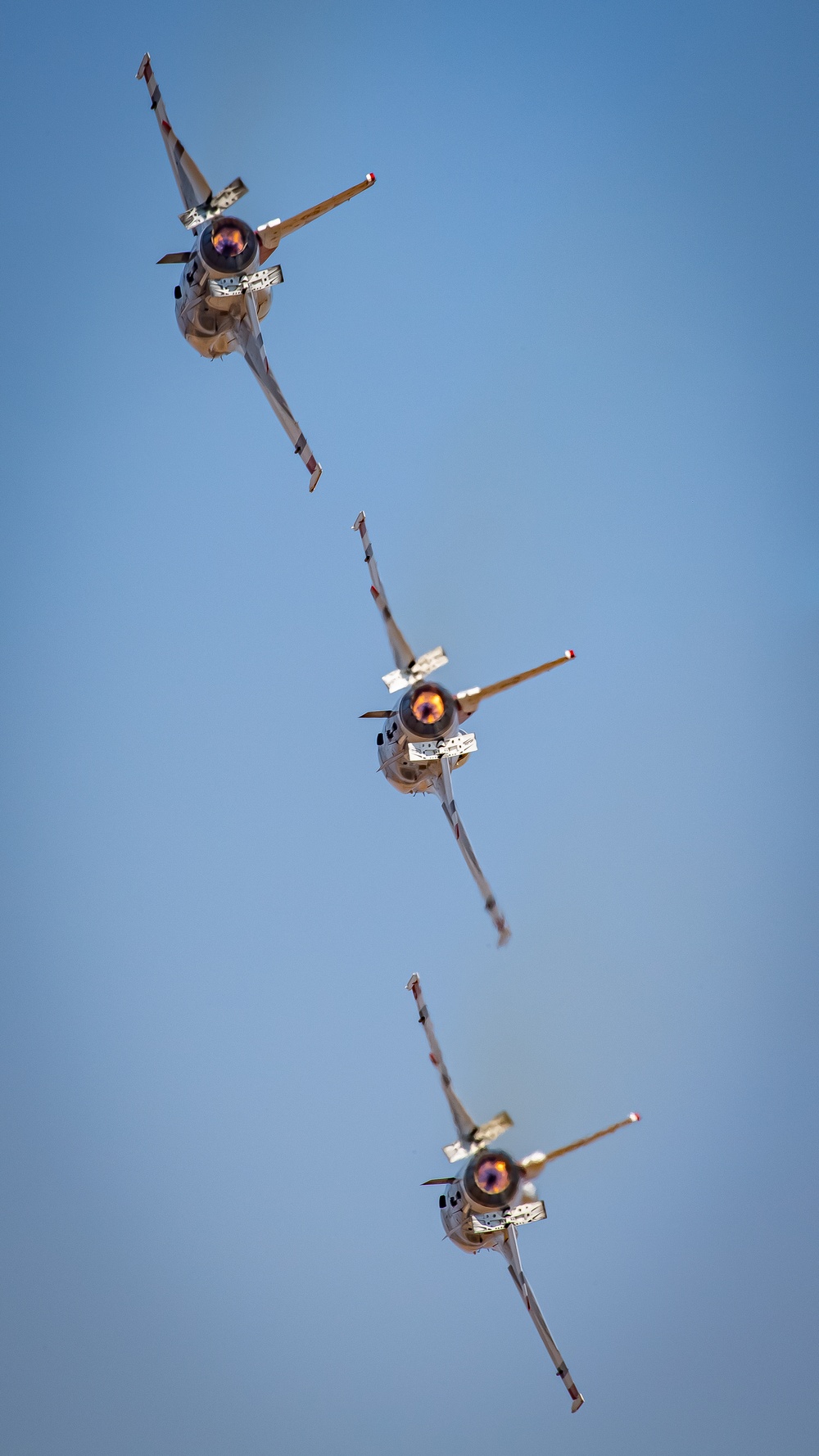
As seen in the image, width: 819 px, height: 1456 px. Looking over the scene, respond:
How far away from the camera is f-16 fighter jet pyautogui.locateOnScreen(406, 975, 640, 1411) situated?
160 ft

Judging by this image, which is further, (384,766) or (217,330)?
(384,766)

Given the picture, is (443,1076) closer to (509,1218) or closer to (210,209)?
(509,1218)

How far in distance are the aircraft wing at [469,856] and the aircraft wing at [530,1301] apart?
8969 millimetres

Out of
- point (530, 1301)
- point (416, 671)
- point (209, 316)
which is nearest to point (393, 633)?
point (416, 671)

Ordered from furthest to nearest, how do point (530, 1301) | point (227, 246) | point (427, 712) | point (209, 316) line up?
1. point (530, 1301)
2. point (427, 712)
3. point (209, 316)
4. point (227, 246)

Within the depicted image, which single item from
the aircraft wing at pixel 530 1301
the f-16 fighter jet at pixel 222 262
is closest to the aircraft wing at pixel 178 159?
the f-16 fighter jet at pixel 222 262

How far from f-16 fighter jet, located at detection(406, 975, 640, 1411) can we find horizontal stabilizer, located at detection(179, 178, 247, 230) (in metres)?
25.9

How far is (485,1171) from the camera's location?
160 ft

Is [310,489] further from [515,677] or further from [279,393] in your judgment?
[515,677]

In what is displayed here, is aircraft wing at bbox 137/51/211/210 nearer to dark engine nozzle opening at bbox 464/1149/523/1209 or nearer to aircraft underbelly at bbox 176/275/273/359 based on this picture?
aircraft underbelly at bbox 176/275/273/359

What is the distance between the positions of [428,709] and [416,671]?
127 cm

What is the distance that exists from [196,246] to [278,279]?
2407mm

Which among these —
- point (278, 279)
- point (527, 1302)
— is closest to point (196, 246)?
point (278, 279)

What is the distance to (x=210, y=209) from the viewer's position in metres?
45.6
